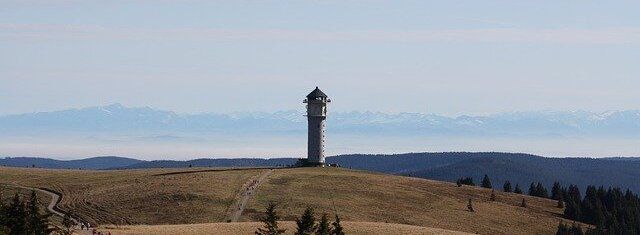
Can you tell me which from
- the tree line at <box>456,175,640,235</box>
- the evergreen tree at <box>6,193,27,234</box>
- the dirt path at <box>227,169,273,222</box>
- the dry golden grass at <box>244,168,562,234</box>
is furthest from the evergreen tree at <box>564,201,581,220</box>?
the evergreen tree at <box>6,193,27,234</box>

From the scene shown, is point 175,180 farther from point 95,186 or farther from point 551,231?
point 551,231

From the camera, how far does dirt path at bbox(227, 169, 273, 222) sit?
122 metres

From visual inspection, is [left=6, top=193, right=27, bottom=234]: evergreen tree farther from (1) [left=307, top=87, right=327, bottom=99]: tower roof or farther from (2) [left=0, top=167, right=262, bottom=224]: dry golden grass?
(1) [left=307, top=87, right=327, bottom=99]: tower roof

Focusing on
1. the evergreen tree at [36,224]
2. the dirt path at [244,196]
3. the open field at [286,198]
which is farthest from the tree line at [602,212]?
the evergreen tree at [36,224]

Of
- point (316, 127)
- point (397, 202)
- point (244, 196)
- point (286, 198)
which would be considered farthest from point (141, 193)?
point (316, 127)

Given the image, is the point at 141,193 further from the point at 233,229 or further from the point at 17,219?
the point at 17,219

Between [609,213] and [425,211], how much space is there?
3969cm

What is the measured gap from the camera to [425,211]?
5423 inches

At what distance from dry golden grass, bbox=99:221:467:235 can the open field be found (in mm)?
15674

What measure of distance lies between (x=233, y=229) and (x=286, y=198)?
3669cm

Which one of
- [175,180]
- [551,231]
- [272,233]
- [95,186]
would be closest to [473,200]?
[551,231]

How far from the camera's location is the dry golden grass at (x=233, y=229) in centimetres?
9203

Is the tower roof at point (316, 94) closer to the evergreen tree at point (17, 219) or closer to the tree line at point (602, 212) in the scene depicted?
the tree line at point (602, 212)

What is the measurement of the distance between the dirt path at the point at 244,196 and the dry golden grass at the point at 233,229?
17.0 m
